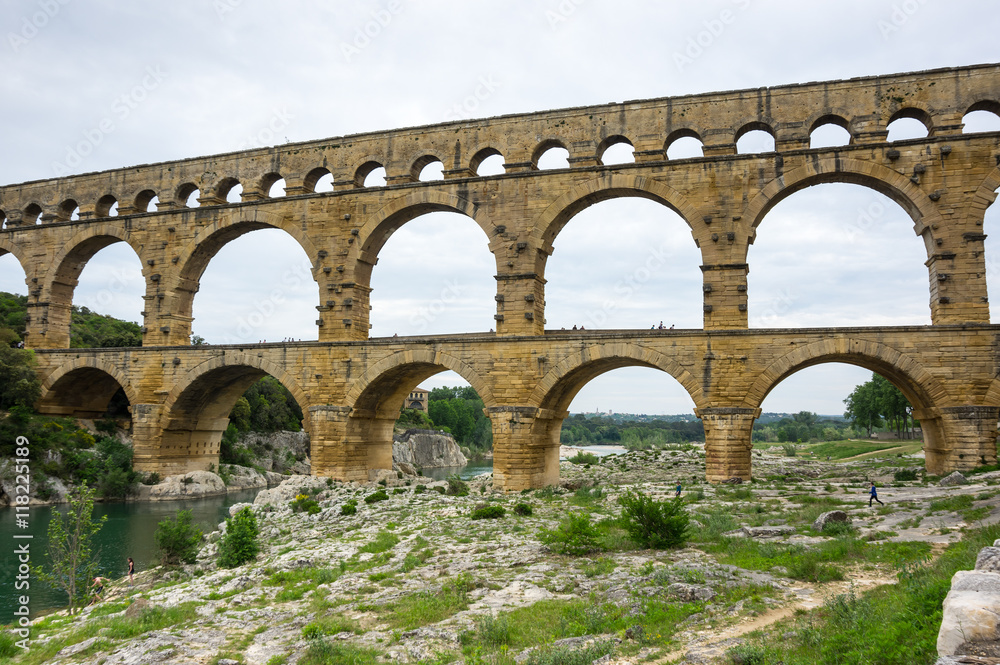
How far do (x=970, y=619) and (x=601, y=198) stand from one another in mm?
19414

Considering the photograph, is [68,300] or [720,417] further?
[68,300]

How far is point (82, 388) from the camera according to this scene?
29531 millimetres

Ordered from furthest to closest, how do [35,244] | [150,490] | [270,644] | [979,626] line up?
[35,244]
[150,490]
[270,644]
[979,626]

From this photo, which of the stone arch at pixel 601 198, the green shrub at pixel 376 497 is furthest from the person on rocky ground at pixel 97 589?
the stone arch at pixel 601 198

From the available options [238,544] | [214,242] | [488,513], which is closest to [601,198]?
[488,513]

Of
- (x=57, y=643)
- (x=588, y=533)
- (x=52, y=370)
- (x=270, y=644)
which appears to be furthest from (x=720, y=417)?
(x=52, y=370)

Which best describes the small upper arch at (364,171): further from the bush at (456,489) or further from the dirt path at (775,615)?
the dirt path at (775,615)

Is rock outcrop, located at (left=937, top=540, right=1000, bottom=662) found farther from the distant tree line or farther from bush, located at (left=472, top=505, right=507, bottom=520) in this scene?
the distant tree line

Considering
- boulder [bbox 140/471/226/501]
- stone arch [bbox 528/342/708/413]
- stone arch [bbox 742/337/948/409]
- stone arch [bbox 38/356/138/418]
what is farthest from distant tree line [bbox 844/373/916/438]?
stone arch [bbox 38/356/138/418]

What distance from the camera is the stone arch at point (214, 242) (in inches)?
989

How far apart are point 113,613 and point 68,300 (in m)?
23.9

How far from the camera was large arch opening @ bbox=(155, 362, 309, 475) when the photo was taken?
83.4 ft

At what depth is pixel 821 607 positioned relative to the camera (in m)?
7.38

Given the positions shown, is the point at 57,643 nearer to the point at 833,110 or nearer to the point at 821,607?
the point at 821,607
